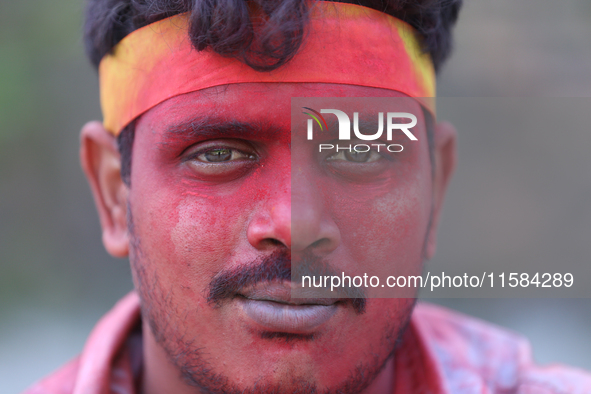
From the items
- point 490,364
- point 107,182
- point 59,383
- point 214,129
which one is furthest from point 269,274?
point 490,364

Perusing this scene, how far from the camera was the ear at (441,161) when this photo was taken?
6.59 feet

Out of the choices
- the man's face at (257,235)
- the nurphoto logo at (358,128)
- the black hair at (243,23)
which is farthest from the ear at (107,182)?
the nurphoto logo at (358,128)

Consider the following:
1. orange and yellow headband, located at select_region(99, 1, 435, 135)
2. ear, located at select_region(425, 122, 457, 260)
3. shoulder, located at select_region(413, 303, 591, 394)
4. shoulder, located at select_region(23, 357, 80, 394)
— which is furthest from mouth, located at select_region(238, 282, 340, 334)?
shoulder, located at select_region(23, 357, 80, 394)

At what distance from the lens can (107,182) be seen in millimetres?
1913

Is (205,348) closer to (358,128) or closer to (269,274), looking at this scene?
(269,274)

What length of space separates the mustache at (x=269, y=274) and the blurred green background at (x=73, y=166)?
6.41 ft

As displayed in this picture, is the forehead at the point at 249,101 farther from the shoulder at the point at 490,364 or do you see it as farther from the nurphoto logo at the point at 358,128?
the shoulder at the point at 490,364

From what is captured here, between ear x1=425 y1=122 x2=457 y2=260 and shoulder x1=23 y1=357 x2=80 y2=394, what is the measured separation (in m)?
1.65

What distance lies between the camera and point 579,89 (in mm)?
3270

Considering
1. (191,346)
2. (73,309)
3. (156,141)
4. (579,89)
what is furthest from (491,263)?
(73,309)

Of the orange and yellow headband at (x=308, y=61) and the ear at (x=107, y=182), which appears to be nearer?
the orange and yellow headband at (x=308, y=61)

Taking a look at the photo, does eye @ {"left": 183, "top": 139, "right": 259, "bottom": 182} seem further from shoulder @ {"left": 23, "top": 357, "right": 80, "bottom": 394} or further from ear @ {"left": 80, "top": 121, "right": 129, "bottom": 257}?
shoulder @ {"left": 23, "top": 357, "right": 80, "bottom": 394}

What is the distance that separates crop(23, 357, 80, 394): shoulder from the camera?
6.20 ft

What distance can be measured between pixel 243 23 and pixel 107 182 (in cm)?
96
